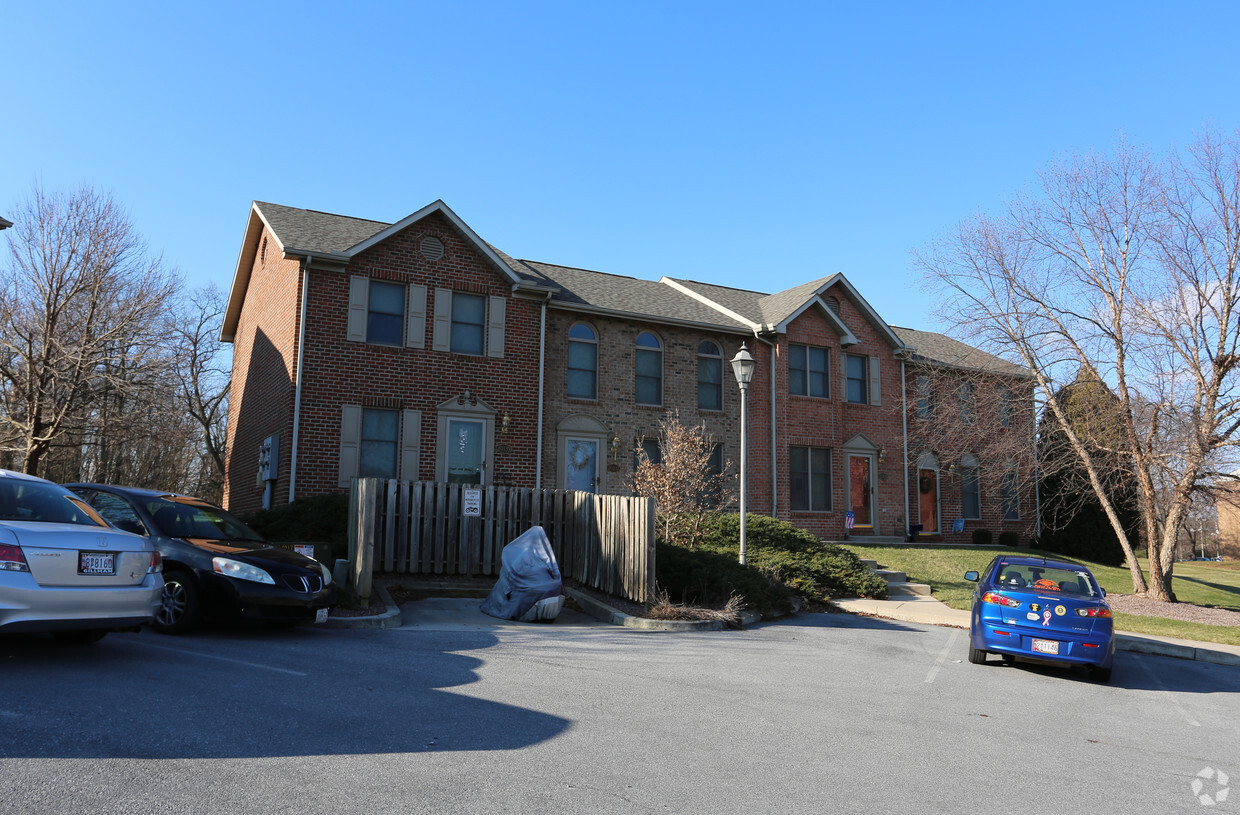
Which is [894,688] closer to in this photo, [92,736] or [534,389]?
[92,736]

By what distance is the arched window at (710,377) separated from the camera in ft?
76.6

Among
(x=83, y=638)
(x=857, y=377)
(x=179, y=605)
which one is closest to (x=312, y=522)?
(x=179, y=605)

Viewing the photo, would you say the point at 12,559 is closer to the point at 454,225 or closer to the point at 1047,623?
the point at 1047,623

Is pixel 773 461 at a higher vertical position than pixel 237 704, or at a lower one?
higher

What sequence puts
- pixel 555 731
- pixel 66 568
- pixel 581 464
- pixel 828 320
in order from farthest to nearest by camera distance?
pixel 828 320
pixel 581 464
pixel 66 568
pixel 555 731

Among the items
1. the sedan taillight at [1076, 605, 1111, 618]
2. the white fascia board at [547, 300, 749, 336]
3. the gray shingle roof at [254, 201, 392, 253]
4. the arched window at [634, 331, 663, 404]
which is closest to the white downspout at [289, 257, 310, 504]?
the gray shingle roof at [254, 201, 392, 253]

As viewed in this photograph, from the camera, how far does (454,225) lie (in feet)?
64.6

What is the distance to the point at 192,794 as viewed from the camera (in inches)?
168

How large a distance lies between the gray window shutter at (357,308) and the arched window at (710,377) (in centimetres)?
881

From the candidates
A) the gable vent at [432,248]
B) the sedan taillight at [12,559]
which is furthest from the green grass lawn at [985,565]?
the sedan taillight at [12,559]

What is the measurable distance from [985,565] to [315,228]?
57.6 feet

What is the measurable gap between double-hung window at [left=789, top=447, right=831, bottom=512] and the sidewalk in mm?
6598

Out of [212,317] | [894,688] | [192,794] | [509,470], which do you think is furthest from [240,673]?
[212,317]

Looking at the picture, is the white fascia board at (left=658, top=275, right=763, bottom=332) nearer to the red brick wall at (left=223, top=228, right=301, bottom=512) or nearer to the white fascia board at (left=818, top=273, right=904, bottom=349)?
the white fascia board at (left=818, top=273, right=904, bottom=349)
